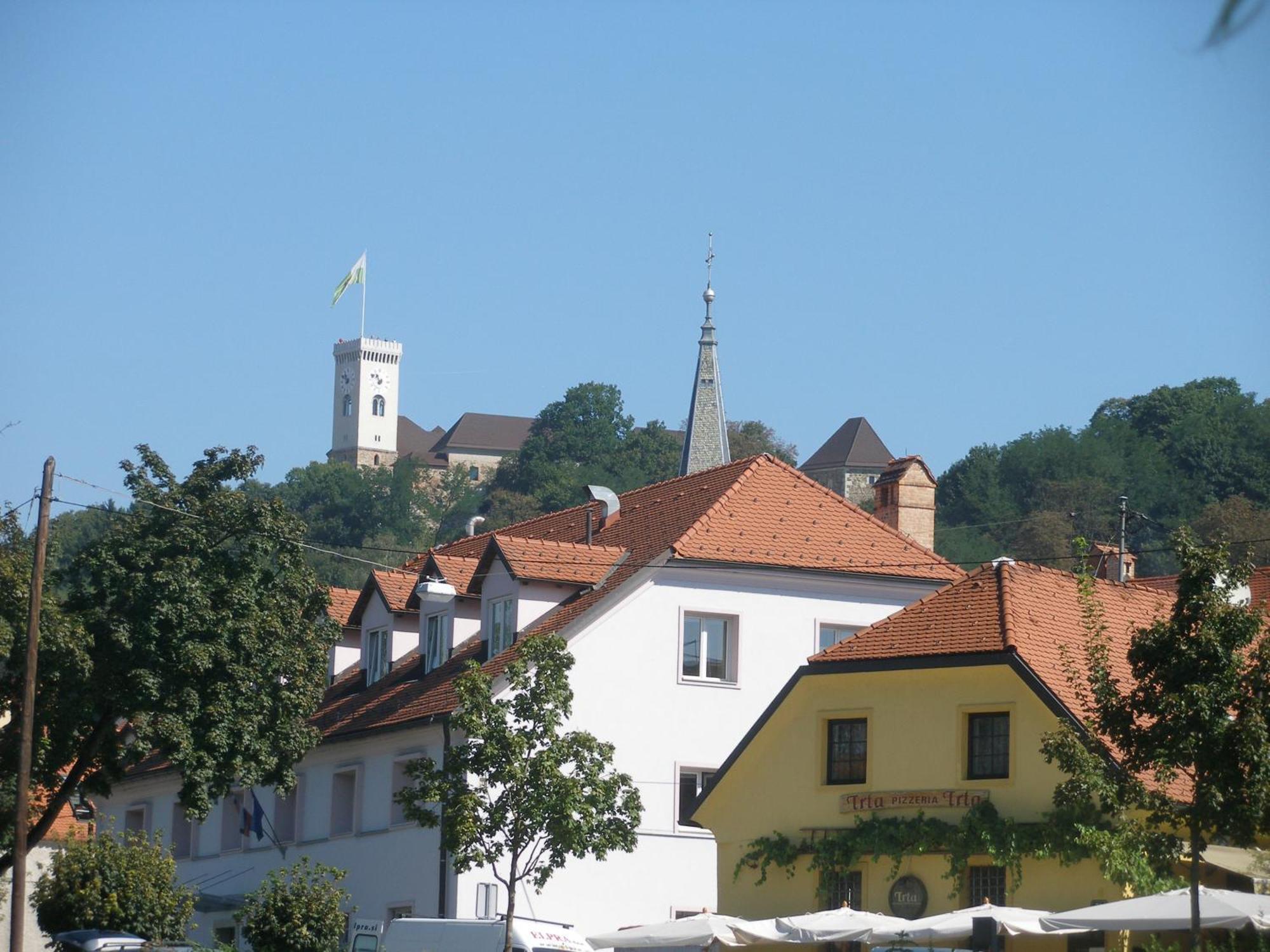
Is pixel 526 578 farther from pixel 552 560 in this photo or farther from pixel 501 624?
pixel 501 624

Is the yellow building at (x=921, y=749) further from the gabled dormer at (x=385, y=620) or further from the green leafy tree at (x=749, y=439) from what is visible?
the green leafy tree at (x=749, y=439)

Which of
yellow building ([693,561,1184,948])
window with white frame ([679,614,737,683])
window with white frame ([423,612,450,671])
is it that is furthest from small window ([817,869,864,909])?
window with white frame ([423,612,450,671])

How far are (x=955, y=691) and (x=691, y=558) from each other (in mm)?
9323

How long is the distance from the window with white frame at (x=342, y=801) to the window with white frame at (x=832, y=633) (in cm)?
984

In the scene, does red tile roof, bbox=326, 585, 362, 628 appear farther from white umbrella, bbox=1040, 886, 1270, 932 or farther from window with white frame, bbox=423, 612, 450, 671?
white umbrella, bbox=1040, 886, 1270, 932

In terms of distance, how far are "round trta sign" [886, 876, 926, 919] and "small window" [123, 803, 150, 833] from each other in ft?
85.9

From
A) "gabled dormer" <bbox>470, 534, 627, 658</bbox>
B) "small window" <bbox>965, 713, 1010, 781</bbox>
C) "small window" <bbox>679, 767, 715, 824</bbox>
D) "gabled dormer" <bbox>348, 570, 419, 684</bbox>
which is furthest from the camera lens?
"gabled dormer" <bbox>348, 570, 419, 684</bbox>

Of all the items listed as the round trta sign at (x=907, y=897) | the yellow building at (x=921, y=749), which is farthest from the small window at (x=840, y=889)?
the round trta sign at (x=907, y=897)

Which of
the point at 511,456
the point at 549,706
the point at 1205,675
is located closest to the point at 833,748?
the point at 549,706

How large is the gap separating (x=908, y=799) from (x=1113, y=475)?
112 metres

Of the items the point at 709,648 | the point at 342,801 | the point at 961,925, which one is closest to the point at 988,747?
the point at 961,925

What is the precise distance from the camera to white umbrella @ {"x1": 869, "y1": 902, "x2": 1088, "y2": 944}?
2423 centimetres

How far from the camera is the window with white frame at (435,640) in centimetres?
4219

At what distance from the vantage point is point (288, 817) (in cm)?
4478
